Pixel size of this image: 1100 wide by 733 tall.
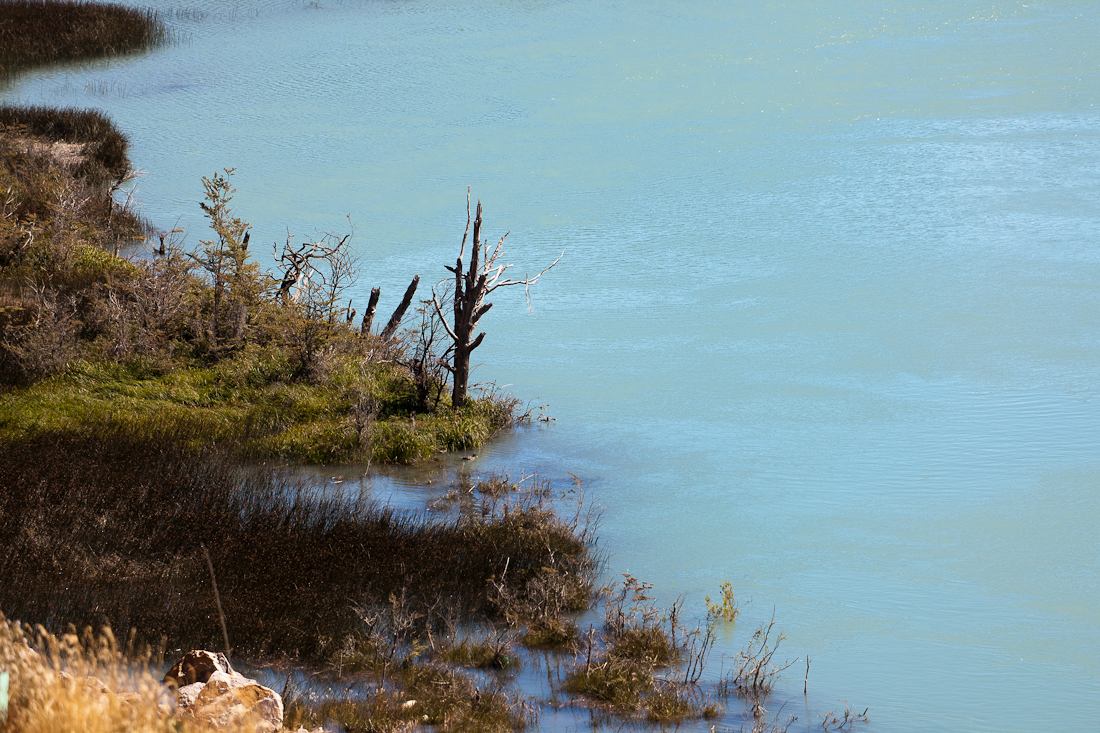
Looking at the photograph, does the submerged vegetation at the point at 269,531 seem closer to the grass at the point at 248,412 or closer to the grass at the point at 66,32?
the grass at the point at 248,412

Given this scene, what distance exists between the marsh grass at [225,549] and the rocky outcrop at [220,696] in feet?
6.96

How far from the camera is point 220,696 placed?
620 centimetres

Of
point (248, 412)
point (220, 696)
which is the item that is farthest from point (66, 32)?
point (220, 696)

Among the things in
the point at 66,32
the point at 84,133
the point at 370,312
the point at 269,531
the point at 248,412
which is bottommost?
the point at 269,531

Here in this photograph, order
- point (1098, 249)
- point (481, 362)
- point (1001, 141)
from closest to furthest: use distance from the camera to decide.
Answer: point (481, 362)
point (1098, 249)
point (1001, 141)

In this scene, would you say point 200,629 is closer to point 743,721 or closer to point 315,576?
point 315,576

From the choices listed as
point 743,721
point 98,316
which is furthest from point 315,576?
point 98,316

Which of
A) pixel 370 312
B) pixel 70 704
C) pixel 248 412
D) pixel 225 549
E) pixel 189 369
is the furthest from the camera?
pixel 370 312

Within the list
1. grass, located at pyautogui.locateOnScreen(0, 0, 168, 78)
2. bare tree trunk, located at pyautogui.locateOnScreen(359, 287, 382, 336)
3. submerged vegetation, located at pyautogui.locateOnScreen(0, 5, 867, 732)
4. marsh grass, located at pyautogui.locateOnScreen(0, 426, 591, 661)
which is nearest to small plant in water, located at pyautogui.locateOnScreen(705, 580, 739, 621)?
submerged vegetation, located at pyautogui.locateOnScreen(0, 5, 867, 732)

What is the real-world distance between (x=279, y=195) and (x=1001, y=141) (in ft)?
72.4

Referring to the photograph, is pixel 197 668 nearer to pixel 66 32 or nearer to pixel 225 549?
pixel 225 549

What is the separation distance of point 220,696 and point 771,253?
2104cm

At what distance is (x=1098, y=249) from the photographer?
24.0 metres

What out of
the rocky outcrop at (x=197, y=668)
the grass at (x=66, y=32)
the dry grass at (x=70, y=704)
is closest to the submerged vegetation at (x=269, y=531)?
the dry grass at (x=70, y=704)
